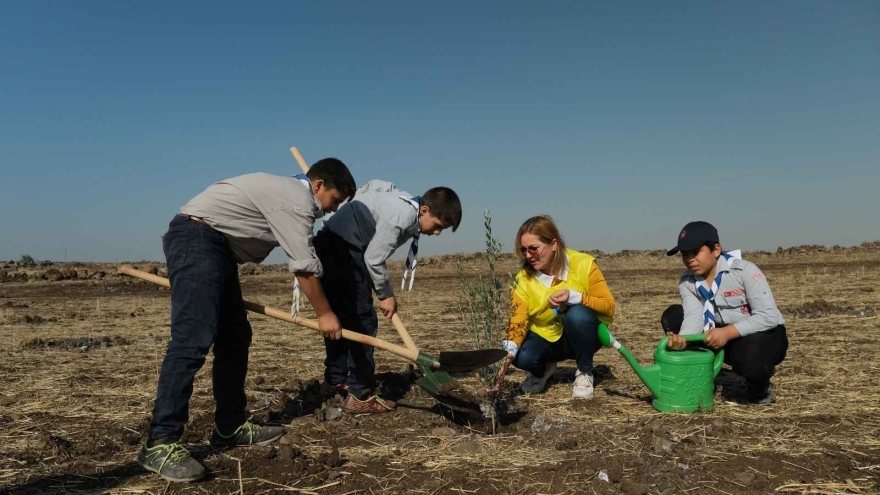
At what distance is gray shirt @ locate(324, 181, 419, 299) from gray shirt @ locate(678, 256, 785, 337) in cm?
214

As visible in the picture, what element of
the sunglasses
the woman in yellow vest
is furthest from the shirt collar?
the sunglasses

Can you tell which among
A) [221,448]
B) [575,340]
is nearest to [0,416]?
[221,448]

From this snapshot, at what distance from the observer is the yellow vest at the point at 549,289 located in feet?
15.7

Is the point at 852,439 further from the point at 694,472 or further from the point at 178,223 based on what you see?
the point at 178,223

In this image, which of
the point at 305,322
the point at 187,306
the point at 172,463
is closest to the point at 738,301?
the point at 305,322

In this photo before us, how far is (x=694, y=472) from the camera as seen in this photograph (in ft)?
10.8

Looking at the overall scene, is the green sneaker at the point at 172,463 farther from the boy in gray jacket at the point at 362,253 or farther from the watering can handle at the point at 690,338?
the watering can handle at the point at 690,338

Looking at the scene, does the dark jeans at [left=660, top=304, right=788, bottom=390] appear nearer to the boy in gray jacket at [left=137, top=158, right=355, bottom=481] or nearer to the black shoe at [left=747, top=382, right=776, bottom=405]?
the black shoe at [left=747, top=382, right=776, bottom=405]

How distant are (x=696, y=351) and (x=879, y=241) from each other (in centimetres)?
3174

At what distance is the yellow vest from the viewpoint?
15.7 feet

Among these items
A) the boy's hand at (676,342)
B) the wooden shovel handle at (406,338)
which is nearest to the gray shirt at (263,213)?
the wooden shovel handle at (406,338)

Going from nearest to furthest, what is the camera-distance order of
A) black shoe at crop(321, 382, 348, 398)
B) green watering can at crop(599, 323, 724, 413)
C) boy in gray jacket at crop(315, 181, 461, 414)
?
green watering can at crop(599, 323, 724, 413)
boy in gray jacket at crop(315, 181, 461, 414)
black shoe at crop(321, 382, 348, 398)

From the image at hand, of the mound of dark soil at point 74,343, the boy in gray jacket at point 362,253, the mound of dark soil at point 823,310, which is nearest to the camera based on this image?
the boy in gray jacket at point 362,253

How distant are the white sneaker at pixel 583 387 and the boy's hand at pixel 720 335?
97 centimetres
